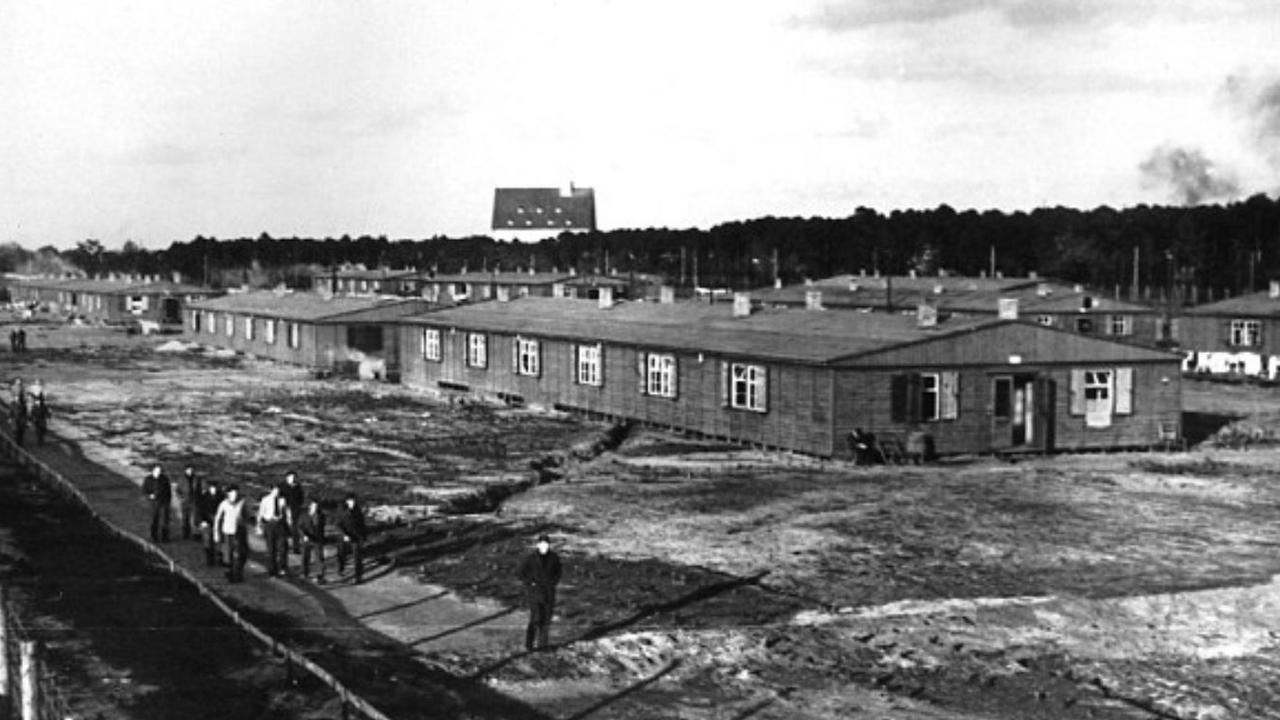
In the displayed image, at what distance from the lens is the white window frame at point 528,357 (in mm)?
56438

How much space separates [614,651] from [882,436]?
2222cm

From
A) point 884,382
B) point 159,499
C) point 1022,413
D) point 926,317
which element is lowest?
point 1022,413

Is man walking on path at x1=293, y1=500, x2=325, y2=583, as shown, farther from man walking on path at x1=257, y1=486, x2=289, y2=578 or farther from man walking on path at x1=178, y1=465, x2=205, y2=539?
man walking on path at x1=178, y1=465, x2=205, y2=539

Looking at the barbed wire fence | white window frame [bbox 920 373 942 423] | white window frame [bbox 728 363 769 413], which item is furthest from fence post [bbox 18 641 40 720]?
white window frame [bbox 728 363 769 413]

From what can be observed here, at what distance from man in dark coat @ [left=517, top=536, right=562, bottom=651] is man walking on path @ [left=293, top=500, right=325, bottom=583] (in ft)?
18.9

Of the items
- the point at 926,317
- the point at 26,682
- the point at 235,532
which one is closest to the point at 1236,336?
the point at 926,317

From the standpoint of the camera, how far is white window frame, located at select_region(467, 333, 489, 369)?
61000 mm

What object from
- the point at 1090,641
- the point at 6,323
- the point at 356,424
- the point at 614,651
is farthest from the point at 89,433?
the point at 6,323

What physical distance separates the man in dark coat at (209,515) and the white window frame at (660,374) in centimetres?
2224

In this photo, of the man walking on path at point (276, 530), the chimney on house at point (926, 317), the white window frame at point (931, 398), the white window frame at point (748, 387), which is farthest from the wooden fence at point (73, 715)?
the chimney on house at point (926, 317)

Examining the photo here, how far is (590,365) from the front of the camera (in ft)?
172

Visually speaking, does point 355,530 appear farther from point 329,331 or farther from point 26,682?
point 329,331

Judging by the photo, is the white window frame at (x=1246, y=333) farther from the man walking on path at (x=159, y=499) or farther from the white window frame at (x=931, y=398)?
the man walking on path at (x=159, y=499)

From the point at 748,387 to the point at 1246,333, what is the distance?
40.1 meters
